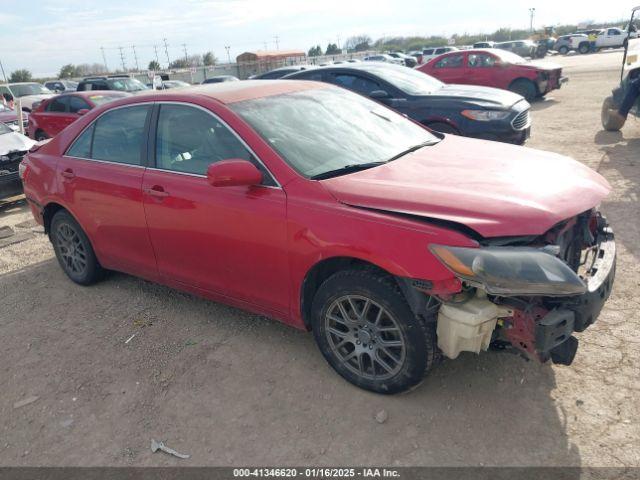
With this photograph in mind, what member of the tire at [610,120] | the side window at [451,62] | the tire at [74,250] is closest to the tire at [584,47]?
the side window at [451,62]

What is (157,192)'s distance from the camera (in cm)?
358

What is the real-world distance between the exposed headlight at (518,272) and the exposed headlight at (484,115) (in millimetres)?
4999

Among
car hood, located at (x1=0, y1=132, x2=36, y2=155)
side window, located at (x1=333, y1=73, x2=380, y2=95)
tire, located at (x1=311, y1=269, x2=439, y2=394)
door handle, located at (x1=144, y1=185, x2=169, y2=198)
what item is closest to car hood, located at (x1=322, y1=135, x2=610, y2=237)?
tire, located at (x1=311, y1=269, x2=439, y2=394)

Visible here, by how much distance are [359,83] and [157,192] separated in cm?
496

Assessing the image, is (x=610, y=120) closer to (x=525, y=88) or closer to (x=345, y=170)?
(x=525, y=88)

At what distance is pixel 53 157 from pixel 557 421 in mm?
4456

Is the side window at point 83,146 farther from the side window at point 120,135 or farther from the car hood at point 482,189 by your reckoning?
the car hood at point 482,189

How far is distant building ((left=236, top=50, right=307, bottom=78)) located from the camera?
4279 centimetres

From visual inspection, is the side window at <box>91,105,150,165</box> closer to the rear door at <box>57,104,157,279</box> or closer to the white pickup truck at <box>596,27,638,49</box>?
the rear door at <box>57,104,157,279</box>

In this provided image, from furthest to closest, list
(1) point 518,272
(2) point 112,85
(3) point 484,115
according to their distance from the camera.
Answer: (2) point 112,85, (3) point 484,115, (1) point 518,272

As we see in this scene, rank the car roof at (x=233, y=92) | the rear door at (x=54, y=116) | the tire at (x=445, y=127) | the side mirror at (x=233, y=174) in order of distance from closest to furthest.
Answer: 1. the side mirror at (x=233, y=174)
2. the car roof at (x=233, y=92)
3. the tire at (x=445, y=127)
4. the rear door at (x=54, y=116)

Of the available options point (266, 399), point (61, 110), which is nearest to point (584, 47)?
point (61, 110)

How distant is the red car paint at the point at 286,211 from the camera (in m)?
2.53

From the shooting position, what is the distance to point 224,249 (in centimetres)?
330
